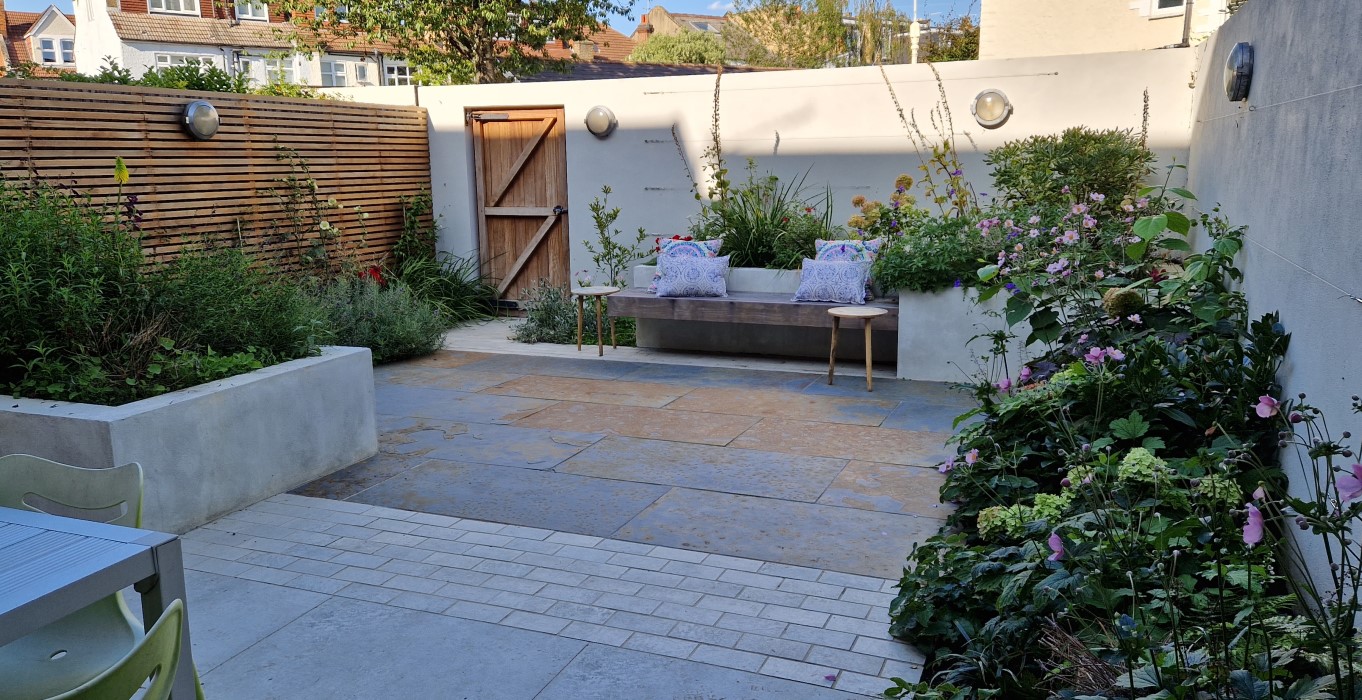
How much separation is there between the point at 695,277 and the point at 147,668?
605 centimetres

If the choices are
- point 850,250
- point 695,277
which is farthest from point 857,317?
point 695,277

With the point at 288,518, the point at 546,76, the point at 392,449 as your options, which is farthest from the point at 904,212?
the point at 546,76

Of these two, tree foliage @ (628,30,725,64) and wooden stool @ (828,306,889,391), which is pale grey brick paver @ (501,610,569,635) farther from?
tree foliage @ (628,30,725,64)

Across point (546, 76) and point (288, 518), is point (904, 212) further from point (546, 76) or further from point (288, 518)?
point (546, 76)

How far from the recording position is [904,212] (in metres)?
7.18

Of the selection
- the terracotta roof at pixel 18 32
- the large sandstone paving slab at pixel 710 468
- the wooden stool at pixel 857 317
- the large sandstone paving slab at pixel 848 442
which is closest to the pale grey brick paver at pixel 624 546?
the large sandstone paving slab at pixel 710 468

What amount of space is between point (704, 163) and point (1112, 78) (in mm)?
3423

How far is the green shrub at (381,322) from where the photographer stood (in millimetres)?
7371

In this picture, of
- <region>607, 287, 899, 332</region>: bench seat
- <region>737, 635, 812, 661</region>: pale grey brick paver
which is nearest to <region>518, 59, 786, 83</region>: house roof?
<region>607, 287, 899, 332</region>: bench seat

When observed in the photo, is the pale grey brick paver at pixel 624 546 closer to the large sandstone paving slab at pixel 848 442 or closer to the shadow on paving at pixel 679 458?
the shadow on paving at pixel 679 458

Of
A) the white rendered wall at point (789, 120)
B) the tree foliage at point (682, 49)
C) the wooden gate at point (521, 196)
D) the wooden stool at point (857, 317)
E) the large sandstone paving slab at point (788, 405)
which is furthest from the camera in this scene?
the tree foliage at point (682, 49)

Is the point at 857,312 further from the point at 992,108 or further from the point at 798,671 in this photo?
the point at 798,671

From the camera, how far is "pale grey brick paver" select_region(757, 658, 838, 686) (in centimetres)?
263

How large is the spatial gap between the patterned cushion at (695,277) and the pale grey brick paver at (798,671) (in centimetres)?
485
